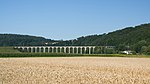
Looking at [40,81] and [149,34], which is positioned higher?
[149,34]

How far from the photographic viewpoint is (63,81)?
24.7m

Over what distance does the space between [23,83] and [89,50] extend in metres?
166

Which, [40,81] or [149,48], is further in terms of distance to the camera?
[149,48]

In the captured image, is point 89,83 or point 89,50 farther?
point 89,50

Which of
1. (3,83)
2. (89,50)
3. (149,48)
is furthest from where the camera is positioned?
(89,50)

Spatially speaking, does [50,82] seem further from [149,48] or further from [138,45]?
[138,45]

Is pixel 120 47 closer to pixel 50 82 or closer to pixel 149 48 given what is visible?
pixel 149 48

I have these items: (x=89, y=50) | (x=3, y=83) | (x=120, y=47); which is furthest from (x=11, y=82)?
(x=89, y=50)

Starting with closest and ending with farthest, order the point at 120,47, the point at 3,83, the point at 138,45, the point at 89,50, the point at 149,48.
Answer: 1. the point at 3,83
2. the point at 149,48
3. the point at 138,45
4. the point at 120,47
5. the point at 89,50

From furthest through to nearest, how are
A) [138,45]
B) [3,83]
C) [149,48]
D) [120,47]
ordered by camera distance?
1. [120,47]
2. [138,45]
3. [149,48]
4. [3,83]

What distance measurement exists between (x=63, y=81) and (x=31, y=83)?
107 inches

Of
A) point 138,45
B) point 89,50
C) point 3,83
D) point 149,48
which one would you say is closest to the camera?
point 3,83

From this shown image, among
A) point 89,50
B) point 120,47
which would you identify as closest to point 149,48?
point 120,47

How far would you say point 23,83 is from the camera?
23.3 m
